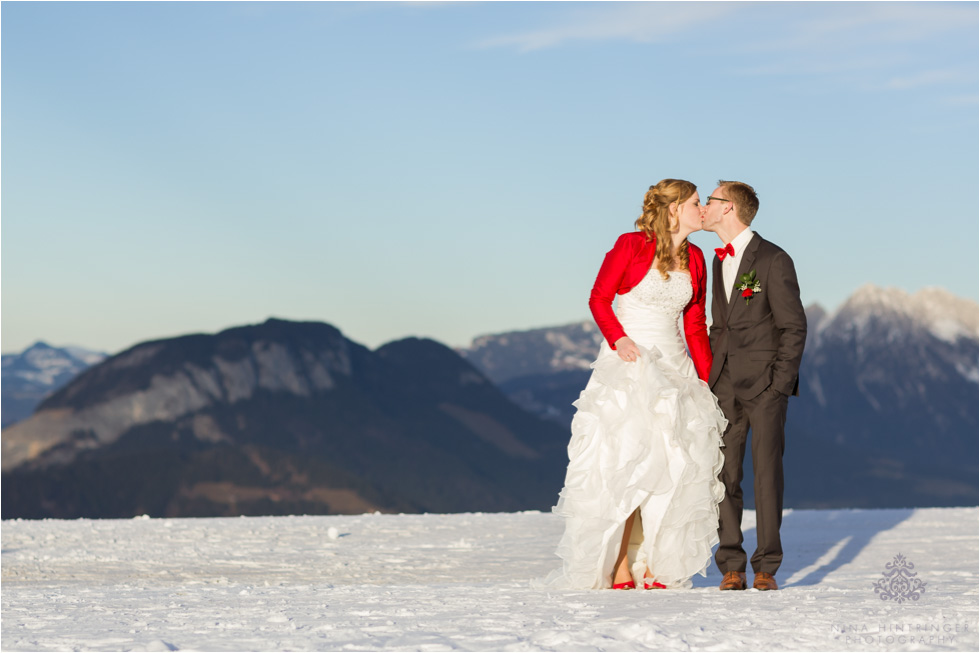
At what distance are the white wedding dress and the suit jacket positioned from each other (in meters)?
0.25

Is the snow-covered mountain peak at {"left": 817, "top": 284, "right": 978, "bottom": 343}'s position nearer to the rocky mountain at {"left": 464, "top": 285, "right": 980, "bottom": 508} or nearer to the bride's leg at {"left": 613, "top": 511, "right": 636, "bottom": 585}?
the rocky mountain at {"left": 464, "top": 285, "right": 980, "bottom": 508}

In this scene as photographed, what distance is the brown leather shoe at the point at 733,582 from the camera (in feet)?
22.3

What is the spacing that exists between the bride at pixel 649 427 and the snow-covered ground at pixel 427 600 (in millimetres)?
369

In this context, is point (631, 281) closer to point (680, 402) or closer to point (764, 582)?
point (680, 402)

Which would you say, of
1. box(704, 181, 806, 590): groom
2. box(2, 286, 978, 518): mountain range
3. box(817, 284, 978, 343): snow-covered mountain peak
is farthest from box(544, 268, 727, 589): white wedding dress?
box(817, 284, 978, 343): snow-covered mountain peak

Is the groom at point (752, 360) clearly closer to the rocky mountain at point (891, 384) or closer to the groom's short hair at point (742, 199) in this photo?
the groom's short hair at point (742, 199)

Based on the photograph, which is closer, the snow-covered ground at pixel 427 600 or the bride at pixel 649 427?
the snow-covered ground at pixel 427 600

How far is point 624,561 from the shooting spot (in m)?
6.99

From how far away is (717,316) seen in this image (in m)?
7.02

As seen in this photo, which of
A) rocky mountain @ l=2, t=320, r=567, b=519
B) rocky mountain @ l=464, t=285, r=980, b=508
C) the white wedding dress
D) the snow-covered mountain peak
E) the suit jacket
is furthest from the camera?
the snow-covered mountain peak

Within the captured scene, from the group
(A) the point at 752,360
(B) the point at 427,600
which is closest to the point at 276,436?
(A) the point at 752,360

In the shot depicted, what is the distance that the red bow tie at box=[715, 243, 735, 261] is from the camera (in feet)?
23.0

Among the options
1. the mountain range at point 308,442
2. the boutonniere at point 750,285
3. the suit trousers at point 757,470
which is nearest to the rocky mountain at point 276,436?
the mountain range at point 308,442

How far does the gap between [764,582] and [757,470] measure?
634mm
